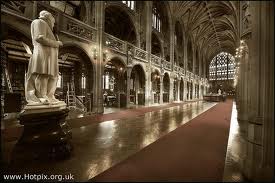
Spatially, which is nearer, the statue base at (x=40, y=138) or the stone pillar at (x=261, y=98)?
the stone pillar at (x=261, y=98)

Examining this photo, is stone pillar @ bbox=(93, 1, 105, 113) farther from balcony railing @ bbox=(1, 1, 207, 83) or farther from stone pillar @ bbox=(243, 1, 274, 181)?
stone pillar @ bbox=(243, 1, 274, 181)

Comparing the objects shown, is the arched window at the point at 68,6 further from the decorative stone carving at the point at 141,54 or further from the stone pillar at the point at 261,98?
the stone pillar at the point at 261,98

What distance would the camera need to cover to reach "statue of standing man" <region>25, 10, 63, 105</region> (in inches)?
140

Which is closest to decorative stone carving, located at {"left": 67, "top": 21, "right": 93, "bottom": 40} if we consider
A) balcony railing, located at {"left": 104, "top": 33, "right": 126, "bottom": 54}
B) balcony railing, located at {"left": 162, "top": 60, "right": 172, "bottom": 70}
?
balcony railing, located at {"left": 104, "top": 33, "right": 126, "bottom": 54}

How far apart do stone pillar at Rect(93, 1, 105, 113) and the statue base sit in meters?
6.93

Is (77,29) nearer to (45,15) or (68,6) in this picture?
(45,15)

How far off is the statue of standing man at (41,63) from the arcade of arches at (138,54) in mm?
661

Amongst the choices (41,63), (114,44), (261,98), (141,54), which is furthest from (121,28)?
(261,98)

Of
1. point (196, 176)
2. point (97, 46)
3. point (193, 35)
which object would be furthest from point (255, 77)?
point (193, 35)

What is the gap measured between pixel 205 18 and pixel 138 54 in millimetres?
21345

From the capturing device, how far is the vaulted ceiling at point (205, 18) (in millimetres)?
23875

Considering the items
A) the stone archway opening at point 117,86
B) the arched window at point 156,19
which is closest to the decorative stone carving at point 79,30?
the stone archway opening at point 117,86

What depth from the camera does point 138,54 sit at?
50.9 feet

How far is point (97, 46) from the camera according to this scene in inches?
425
